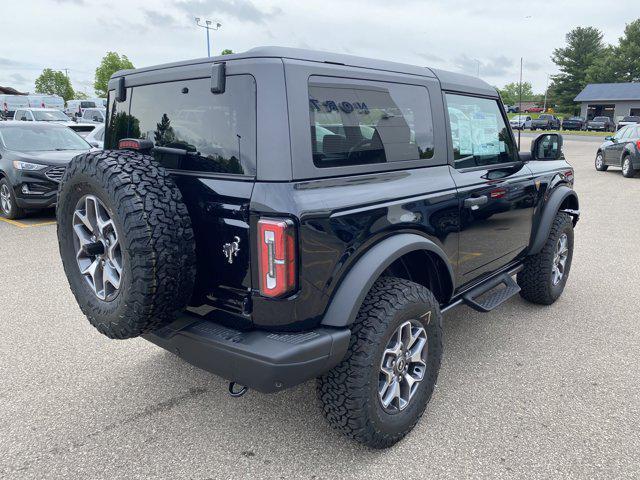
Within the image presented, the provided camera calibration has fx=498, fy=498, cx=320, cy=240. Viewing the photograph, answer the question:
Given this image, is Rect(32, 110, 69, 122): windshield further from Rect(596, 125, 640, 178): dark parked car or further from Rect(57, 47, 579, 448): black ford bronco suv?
Rect(57, 47, 579, 448): black ford bronco suv

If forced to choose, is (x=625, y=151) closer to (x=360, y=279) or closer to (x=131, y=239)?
(x=360, y=279)

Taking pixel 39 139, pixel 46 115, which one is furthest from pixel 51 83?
pixel 39 139

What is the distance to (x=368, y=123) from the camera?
2.58 meters

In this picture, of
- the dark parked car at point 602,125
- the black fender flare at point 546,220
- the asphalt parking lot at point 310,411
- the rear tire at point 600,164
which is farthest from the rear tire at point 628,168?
the dark parked car at point 602,125

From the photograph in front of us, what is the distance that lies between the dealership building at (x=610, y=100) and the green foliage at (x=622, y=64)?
2.12m

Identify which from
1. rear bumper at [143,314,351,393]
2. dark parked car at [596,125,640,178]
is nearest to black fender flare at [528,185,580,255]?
rear bumper at [143,314,351,393]

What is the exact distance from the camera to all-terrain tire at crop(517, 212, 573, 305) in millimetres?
4285

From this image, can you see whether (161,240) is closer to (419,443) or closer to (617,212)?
(419,443)

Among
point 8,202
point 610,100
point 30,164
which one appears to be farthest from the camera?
point 610,100

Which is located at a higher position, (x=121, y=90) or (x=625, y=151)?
(x=121, y=90)

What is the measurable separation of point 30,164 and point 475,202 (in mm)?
7499

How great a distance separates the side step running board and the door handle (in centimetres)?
64

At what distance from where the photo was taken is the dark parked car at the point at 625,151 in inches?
528

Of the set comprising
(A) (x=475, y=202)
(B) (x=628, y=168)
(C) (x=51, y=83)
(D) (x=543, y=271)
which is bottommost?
(D) (x=543, y=271)
